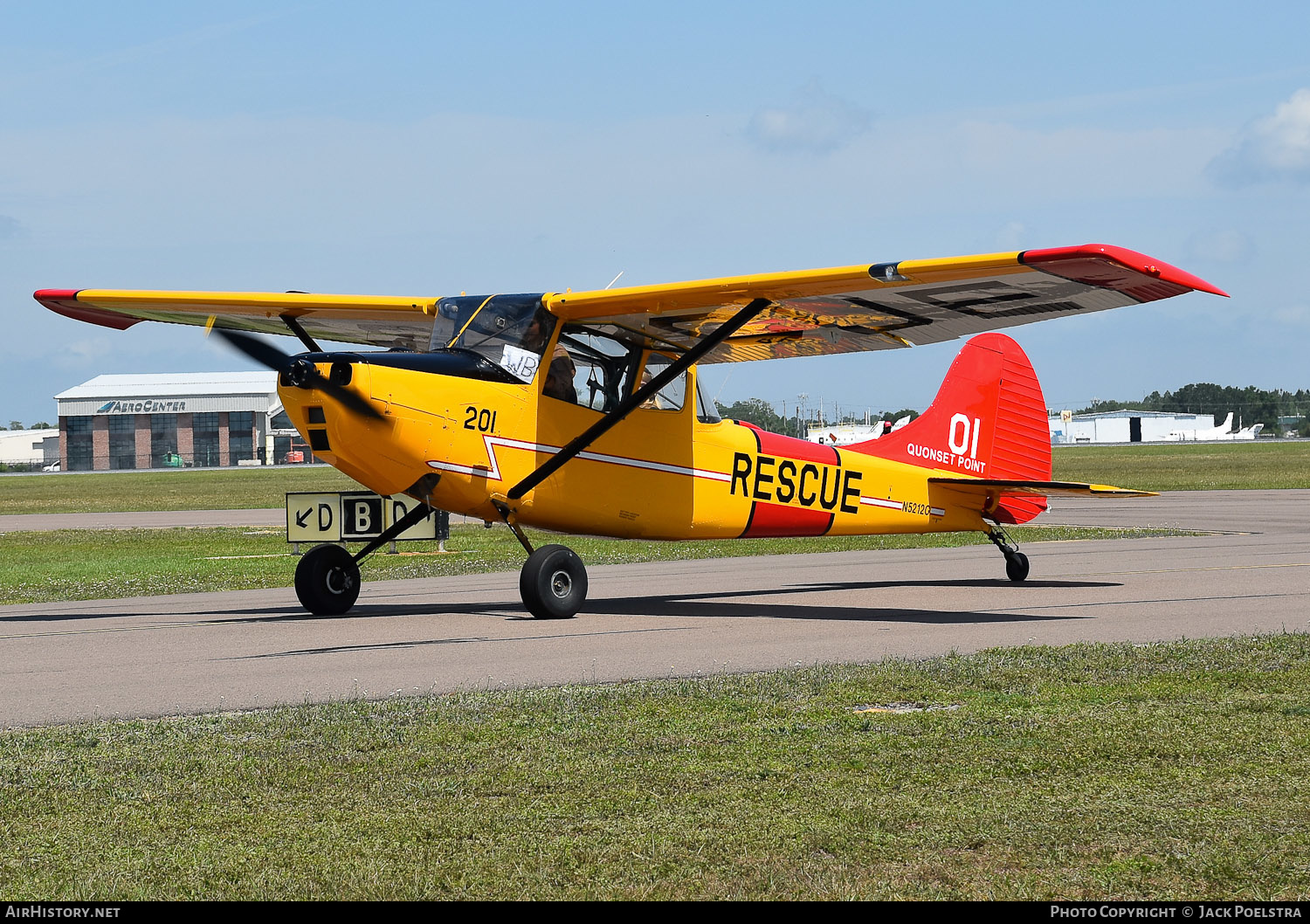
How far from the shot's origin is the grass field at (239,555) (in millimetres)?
18297

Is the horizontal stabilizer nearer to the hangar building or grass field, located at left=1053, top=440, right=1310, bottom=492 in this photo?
grass field, located at left=1053, top=440, right=1310, bottom=492

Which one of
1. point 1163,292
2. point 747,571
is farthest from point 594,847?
point 747,571

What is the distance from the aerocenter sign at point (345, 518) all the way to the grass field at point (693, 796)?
1159cm

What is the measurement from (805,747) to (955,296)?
24.5 feet

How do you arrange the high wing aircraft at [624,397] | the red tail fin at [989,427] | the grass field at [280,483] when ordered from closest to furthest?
the high wing aircraft at [624,397] < the red tail fin at [989,427] < the grass field at [280,483]

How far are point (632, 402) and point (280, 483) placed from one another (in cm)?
6059

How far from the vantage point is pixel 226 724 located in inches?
291

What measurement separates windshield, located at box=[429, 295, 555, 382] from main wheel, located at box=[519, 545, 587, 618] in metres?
1.73

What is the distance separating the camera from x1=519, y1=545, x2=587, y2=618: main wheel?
42.1ft

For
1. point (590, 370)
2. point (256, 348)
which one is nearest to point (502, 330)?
point (590, 370)

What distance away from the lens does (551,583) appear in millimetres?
12961

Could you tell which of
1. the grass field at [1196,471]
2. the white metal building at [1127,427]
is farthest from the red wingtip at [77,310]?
the white metal building at [1127,427]

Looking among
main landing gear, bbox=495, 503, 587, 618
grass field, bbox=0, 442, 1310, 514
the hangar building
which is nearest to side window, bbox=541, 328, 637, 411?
main landing gear, bbox=495, 503, 587, 618

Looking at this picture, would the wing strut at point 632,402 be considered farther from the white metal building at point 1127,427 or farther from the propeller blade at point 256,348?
the white metal building at point 1127,427
